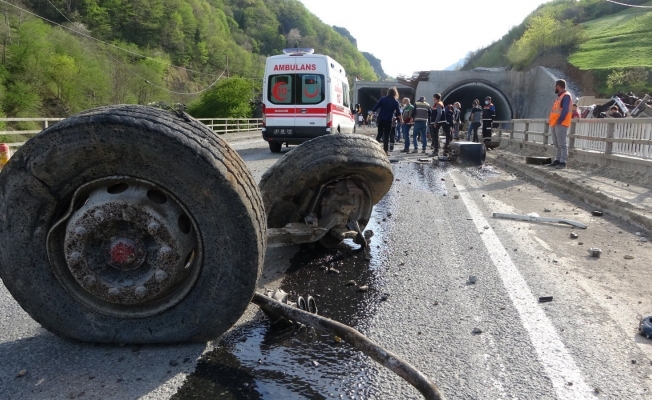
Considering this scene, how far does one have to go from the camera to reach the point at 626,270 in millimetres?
3900

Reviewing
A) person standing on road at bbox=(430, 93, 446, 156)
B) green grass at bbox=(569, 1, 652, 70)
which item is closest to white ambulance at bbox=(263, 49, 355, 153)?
person standing on road at bbox=(430, 93, 446, 156)

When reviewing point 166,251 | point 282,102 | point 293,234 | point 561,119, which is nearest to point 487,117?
point 561,119

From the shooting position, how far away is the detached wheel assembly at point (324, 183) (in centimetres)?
A: 345

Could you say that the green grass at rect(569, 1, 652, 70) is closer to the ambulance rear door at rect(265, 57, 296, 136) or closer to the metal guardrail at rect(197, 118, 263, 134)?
the metal guardrail at rect(197, 118, 263, 134)

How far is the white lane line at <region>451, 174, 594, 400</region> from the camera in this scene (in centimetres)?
210

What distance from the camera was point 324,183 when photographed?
11.9ft

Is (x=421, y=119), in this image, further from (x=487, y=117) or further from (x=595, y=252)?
(x=595, y=252)

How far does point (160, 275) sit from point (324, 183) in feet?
5.65

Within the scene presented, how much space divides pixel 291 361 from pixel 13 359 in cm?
125

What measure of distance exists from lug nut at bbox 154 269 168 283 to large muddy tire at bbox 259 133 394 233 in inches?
59.0

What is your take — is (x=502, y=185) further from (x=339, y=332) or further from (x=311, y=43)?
(x=311, y=43)

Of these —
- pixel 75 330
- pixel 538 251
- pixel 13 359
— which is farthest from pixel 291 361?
pixel 538 251

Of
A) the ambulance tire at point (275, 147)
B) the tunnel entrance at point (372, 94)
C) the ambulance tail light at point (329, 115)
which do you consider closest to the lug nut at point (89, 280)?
the ambulance tail light at point (329, 115)

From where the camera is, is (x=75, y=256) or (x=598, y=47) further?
(x=598, y=47)
